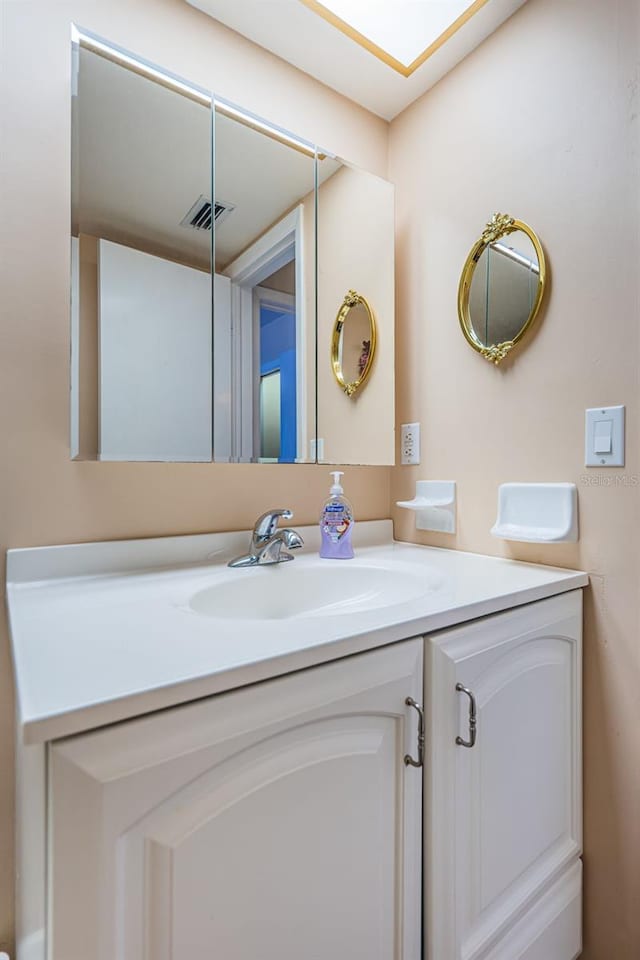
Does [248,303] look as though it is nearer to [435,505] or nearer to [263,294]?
[263,294]

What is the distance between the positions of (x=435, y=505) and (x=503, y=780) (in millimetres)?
648

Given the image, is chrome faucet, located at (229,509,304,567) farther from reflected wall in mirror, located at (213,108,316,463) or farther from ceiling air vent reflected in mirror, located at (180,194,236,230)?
ceiling air vent reflected in mirror, located at (180,194,236,230)

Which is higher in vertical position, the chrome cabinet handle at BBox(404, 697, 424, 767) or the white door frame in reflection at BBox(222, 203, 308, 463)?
the white door frame in reflection at BBox(222, 203, 308, 463)

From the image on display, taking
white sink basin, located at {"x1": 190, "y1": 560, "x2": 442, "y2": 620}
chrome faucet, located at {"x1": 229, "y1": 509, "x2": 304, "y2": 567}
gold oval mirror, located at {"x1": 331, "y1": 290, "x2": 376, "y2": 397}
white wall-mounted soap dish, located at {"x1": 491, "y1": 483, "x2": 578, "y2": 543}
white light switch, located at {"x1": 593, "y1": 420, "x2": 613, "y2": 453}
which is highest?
gold oval mirror, located at {"x1": 331, "y1": 290, "x2": 376, "y2": 397}

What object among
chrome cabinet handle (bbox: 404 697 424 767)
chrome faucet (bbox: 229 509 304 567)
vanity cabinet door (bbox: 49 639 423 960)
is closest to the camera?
vanity cabinet door (bbox: 49 639 423 960)

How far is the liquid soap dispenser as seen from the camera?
1159mm

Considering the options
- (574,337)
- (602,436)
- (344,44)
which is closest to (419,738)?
(602,436)

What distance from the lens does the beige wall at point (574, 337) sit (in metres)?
0.91

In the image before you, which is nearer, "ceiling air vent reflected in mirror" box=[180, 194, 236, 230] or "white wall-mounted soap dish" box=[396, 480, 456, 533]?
"ceiling air vent reflected in mirror" box=[180, 194, 236, 230]

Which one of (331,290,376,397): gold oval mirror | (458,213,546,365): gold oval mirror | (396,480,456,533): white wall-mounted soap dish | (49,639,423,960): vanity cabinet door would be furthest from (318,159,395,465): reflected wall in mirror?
(49,639,423,960): vanity cabinet door

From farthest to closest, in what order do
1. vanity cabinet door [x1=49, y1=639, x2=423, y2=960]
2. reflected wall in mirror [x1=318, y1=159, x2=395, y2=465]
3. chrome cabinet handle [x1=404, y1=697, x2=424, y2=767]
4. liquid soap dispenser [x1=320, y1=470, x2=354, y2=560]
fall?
reflected wall in mirror [x1=318, y1=159, x2=395, y2=465], liquid soap dispenser [x1=320, y1=470, x2=354, y2=560], chrome cabinet handle [x1=404, y1=697, x2=424, y2=767], vanity cabinet door [x1=49, y1=639, x2=423, y2=960]

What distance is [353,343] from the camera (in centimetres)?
137

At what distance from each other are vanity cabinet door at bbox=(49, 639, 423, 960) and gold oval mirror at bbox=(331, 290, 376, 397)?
877 millimetres

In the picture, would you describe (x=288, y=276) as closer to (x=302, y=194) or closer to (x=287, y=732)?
(x=302, y=194)
